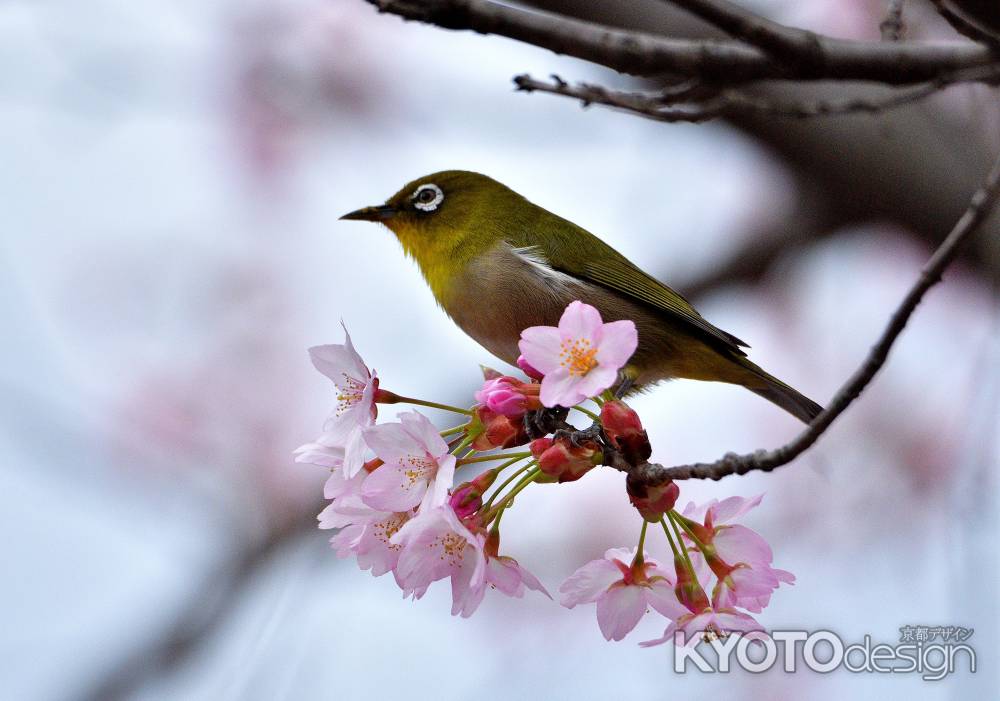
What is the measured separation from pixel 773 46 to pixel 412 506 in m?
1.23

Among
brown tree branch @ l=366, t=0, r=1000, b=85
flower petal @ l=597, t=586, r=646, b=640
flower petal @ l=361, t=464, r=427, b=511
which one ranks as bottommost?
flower petal @ l=597, t=586, r=646, b=640

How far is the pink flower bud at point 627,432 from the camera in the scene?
2.36m

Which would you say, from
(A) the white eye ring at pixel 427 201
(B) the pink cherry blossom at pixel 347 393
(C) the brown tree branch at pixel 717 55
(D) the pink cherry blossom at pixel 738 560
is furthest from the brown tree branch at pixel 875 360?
(A) the white eye ring at pixel 427 201

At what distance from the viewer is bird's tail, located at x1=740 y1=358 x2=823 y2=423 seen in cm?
381

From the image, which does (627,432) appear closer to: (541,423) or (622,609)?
(541,423)

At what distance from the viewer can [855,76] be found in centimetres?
188

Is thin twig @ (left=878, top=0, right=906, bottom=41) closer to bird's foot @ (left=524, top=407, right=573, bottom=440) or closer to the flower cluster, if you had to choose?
the flower cluster

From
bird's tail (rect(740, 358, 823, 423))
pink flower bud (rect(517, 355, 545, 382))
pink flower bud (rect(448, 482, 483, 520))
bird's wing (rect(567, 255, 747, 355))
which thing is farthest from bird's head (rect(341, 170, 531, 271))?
pink flower bud (rect(448, 482, 483, 520))

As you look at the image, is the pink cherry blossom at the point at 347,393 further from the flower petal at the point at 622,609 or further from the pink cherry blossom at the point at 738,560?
the pink cherry blossom at the point at 738,560

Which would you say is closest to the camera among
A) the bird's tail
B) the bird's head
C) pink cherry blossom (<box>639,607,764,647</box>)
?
pink cherry blossom (<box>639,607,764,647</box>)

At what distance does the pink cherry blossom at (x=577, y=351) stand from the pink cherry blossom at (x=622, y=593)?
0.53 metres

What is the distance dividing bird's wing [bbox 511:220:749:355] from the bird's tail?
0.13 m

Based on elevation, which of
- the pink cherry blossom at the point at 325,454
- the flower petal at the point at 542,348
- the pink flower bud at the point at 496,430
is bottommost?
the pink cherry blossom at the point at 325,454

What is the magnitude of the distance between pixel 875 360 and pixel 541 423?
99 centimetres
